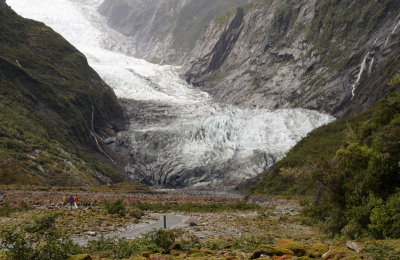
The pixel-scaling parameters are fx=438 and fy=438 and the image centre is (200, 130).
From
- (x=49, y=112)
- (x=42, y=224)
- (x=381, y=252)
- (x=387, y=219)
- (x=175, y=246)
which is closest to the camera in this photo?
(x=381, y=252)

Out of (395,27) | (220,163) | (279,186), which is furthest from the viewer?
(395,27)

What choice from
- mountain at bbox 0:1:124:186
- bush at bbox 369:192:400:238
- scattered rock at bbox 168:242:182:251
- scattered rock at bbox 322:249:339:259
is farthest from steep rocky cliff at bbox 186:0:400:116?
scattered rock at bbox 322:249:339:259

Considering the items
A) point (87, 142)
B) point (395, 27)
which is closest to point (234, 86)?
point (395, 27)

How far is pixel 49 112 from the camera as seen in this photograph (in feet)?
272

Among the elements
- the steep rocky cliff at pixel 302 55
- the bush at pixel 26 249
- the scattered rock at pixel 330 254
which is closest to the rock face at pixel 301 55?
the steep rocky cliff at pixel 302 55

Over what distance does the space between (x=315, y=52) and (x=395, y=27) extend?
28111 millimetres

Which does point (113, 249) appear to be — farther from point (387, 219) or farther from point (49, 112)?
point (49, 112)

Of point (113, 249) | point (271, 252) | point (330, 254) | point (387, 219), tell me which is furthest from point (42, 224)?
point (387, 219)

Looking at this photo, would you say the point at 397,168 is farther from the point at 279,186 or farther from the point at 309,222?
the point at 279,186

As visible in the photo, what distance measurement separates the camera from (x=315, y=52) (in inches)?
5032

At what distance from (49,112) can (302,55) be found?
79612 mm

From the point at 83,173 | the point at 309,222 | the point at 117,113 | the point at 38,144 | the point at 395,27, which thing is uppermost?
the point at 395,27

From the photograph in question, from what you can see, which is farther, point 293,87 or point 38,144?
point 293,87

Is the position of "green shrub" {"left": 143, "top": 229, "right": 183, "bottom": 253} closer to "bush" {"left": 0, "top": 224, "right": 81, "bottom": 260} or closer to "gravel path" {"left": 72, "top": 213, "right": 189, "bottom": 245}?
"gravel path" {"left": 72, "top": 213, "right": 189, "bottom": 245}
